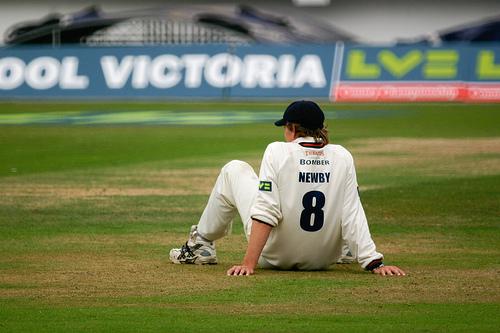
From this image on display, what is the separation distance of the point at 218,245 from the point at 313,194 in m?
2.55

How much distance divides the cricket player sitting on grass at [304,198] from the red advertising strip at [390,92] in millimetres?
29160

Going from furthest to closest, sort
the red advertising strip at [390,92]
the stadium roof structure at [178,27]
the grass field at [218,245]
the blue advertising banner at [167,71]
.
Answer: the stadium roof structure at [178,27] < the blue advertising banner at [167,71] < the red advertising strip at [390,92] < the grass field at [218,245]

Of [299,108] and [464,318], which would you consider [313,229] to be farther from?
[464,318]

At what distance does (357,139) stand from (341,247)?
15.6m

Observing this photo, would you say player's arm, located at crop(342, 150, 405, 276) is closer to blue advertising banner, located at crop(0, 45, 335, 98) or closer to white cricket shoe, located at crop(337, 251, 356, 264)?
white cricket shoe, located at crop(337, 251, 356, 264)

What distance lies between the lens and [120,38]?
49469mm

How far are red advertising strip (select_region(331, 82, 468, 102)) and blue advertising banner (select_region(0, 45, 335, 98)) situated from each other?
1.90 feet

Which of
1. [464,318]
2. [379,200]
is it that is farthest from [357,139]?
[464,318]

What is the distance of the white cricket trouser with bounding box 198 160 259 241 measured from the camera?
8.59m

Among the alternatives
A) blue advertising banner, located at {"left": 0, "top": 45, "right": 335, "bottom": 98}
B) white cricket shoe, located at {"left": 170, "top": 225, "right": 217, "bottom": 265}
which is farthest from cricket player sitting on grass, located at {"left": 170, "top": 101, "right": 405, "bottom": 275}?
blue advertising banner, located at {"left": 0, "top": 45, "right": 335, "bottom": 98}

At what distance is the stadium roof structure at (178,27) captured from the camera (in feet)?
162

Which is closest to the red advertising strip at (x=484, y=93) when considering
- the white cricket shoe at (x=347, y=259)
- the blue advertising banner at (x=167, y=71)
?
the blue advertising banner at (x=167, y=71)

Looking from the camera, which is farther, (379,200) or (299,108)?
(379,200)

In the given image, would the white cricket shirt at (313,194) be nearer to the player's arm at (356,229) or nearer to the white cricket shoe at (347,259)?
the player's arm at (356,229)
